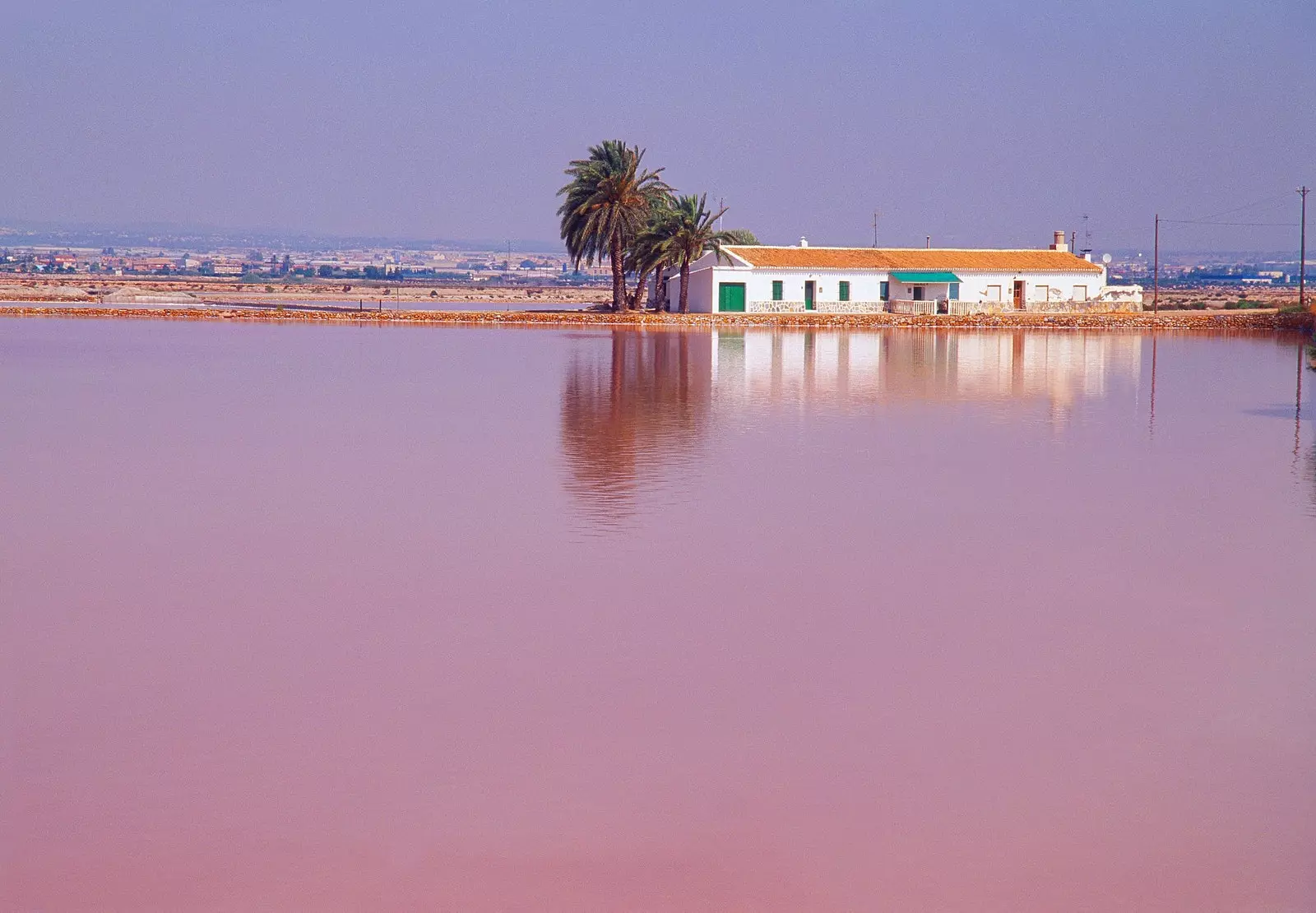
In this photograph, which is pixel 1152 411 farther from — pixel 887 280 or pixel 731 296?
pixel 887 280

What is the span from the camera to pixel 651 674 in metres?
7.57

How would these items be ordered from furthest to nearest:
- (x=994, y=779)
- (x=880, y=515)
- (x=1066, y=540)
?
(x=880, y=515)
(x=1066, y=540)
(x=994, y=779)

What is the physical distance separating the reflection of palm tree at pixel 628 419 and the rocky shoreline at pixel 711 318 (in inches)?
538

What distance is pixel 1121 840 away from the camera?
220 inches

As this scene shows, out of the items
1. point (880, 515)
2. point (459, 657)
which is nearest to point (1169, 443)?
point (880, 515)

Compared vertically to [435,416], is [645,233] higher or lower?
higher

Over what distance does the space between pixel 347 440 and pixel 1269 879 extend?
12474mm

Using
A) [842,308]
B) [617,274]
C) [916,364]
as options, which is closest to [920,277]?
[842,308]

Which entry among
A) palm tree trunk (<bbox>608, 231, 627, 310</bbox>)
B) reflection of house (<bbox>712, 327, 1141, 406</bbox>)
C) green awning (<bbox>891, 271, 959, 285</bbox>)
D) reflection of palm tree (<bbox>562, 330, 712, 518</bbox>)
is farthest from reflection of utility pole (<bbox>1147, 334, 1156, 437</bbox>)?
palm tree trunk (<bbox>608, 231, 627, 310</bbox>)

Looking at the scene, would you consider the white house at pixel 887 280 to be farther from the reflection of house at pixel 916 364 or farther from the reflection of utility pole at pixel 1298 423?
the reflection of utility pole at pixel 1298 423

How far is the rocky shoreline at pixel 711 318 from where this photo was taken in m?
45.0

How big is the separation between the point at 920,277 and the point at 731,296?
22.0 feet

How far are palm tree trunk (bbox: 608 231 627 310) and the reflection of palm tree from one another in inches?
545

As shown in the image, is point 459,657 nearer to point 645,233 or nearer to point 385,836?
point 385,836
